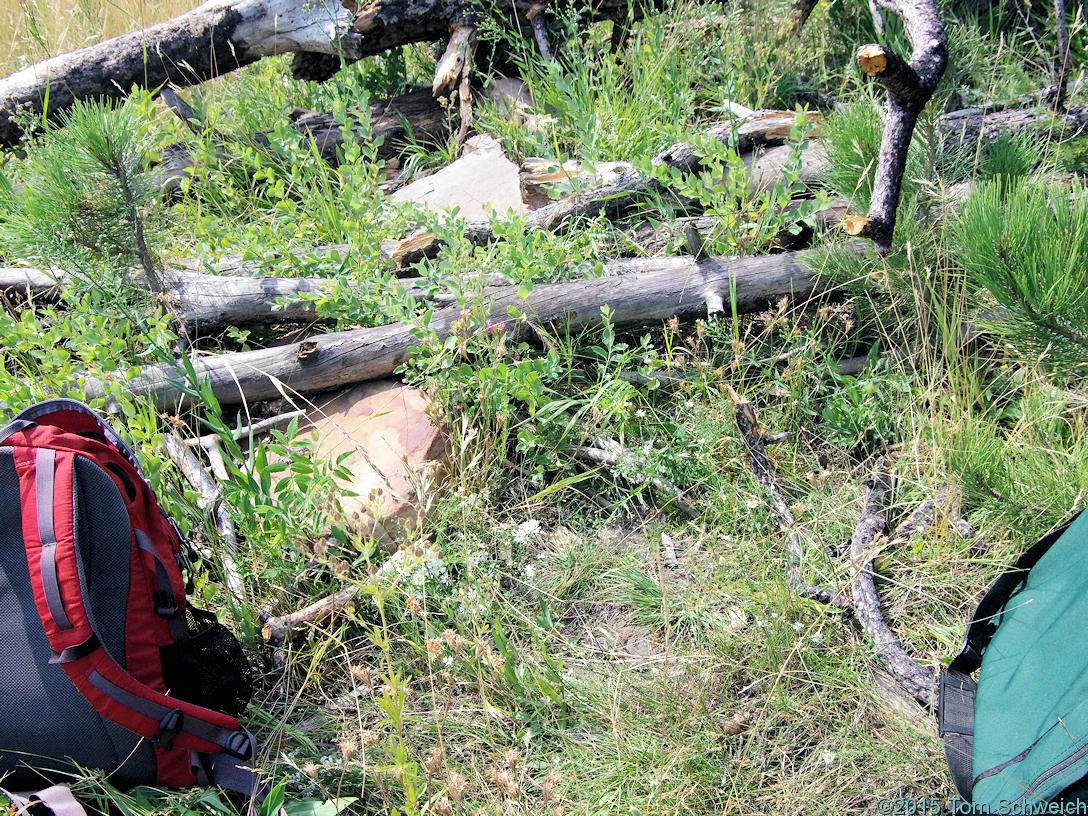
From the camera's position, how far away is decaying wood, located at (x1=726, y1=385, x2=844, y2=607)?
230 cm

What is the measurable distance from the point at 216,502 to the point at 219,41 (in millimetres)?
3269

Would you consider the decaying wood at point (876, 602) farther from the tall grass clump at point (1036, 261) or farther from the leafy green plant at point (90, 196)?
the leafy green plant at point (90, 196)

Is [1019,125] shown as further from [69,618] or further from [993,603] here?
[69,618]

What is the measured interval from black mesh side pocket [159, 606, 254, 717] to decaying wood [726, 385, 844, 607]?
5.20 ft

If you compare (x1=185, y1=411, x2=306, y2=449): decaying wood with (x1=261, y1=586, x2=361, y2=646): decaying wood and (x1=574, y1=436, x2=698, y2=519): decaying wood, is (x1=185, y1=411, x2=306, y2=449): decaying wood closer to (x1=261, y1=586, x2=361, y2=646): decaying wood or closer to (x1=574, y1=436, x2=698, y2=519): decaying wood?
(x1=261, y1=586, x2=361, y2=646): decaying wood

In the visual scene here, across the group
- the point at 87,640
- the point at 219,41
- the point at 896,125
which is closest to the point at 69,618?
the point at 87,640

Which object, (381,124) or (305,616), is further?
(381,124)

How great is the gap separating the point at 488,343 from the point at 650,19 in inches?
103

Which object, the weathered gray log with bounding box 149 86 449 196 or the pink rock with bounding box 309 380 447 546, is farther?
the weathered gray log with bounding box 149 86 449 196

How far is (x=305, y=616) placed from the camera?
2.33m

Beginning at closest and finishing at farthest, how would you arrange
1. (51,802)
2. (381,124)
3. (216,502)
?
1. (51,802)
2. (216,502)
3. (381,124)

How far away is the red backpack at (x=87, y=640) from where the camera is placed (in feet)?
6.00

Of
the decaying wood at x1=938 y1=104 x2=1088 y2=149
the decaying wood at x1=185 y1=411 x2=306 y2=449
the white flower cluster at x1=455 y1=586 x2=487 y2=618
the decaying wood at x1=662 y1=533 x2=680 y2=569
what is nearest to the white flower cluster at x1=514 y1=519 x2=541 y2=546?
the white flower cluster at x1=455 y1=586 x2=487 y2=618

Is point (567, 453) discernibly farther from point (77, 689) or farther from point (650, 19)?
point (650, 19)
